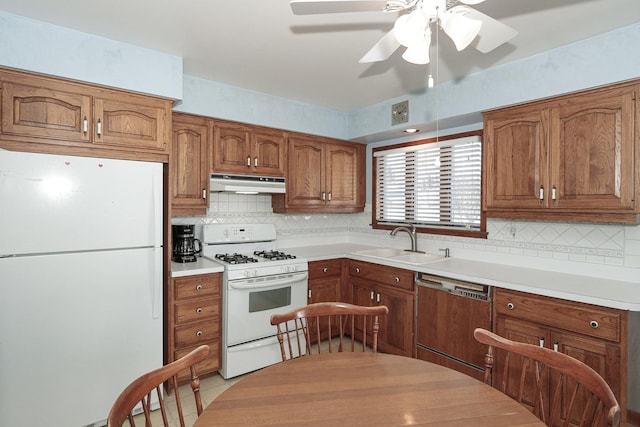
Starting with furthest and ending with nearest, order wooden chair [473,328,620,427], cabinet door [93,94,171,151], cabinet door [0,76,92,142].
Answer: cabinet door [93,94,171,151] < cabinet door [0,76,92,142] < wooden chair [473,328,620,427]

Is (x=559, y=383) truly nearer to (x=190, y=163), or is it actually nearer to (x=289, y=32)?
(x=289, y=32)

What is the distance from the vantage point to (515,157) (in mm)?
2584

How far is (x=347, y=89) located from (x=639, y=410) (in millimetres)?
3116

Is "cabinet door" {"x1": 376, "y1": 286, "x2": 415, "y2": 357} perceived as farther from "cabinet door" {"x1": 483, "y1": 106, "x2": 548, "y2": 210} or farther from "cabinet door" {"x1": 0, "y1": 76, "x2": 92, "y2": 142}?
"cabinet door" {"x1": 0, "y1": 76, "x2": 92, "y2": 142}

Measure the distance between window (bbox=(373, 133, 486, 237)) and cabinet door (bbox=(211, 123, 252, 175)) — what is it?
5.28 ft

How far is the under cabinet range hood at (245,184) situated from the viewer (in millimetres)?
3072

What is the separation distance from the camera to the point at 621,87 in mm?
2115

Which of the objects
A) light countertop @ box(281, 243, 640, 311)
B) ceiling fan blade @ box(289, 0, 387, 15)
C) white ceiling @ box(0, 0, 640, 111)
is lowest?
light countertop @ box(281, 243, 640, 311)

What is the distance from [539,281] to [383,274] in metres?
1.26

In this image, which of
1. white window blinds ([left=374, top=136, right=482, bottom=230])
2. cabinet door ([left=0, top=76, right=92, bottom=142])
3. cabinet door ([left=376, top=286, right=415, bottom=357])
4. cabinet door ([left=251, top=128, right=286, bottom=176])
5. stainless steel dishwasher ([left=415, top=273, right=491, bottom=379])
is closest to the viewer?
cabinet door ([left=0, top=76, right=92, bottom=142])

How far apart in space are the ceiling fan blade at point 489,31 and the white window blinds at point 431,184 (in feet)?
5.19

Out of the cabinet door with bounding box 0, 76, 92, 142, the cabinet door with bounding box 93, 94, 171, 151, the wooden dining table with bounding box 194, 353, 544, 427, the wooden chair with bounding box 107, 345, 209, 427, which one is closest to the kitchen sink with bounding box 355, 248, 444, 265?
the wooden dining table with bounding box 194, 353, 544, 427

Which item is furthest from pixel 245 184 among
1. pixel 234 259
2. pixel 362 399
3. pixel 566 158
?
pixel 566 158

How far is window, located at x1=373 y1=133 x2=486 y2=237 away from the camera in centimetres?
321
